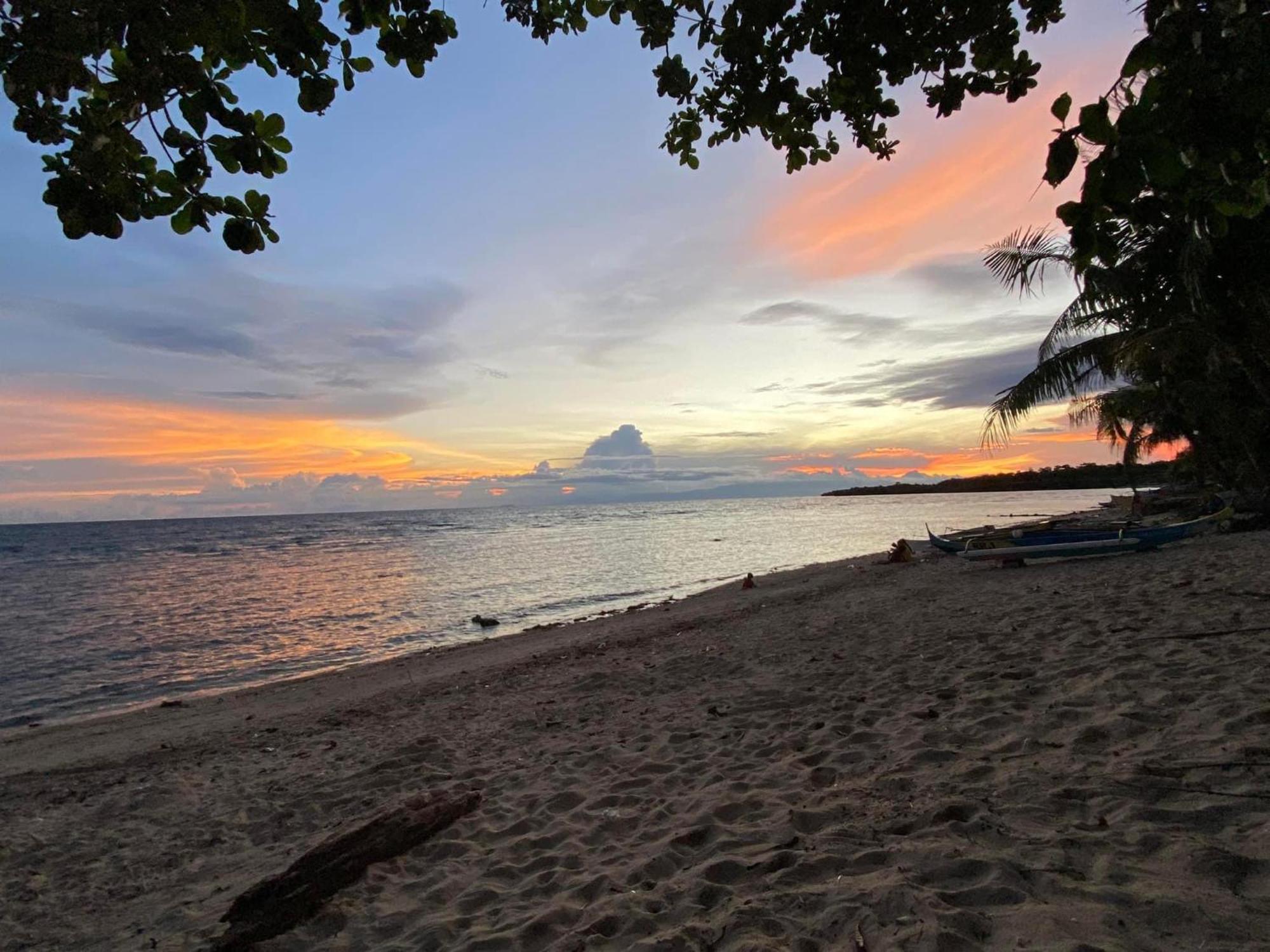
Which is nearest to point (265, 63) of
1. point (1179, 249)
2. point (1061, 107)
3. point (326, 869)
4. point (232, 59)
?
point (232, 59)

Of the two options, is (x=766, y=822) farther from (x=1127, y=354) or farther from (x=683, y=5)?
(x=1127, y=354)

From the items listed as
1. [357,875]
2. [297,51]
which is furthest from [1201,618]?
[297,51]

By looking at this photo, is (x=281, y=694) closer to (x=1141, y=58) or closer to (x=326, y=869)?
(x=326, y=869)

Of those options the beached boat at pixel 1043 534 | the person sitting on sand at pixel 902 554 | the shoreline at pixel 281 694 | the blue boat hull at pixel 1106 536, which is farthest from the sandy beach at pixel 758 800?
the person sitting on sand at pixel 902 554

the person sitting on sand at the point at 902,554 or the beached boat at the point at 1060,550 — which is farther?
the person sitting on sand at the point at 902,554

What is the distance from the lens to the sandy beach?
9.20 feet

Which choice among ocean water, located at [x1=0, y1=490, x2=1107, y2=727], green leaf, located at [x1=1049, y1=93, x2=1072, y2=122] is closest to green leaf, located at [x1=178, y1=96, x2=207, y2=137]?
green leaf, located at [x1=1049, y1=93, x2=1072, y2=122]

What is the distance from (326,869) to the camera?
12.4 feet

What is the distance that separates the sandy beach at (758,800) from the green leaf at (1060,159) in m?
2.59

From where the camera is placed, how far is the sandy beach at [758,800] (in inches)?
110

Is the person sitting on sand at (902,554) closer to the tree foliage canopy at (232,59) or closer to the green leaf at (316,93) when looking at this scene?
the tree foliage canopy at (232,59)

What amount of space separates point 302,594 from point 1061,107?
27896 mm

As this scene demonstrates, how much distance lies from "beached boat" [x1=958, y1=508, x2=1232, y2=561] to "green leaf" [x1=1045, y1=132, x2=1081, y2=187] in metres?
14.9

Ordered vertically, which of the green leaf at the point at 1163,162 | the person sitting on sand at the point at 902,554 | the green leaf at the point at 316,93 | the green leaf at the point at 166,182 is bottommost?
the person sitting on sand at the point at 902,554
